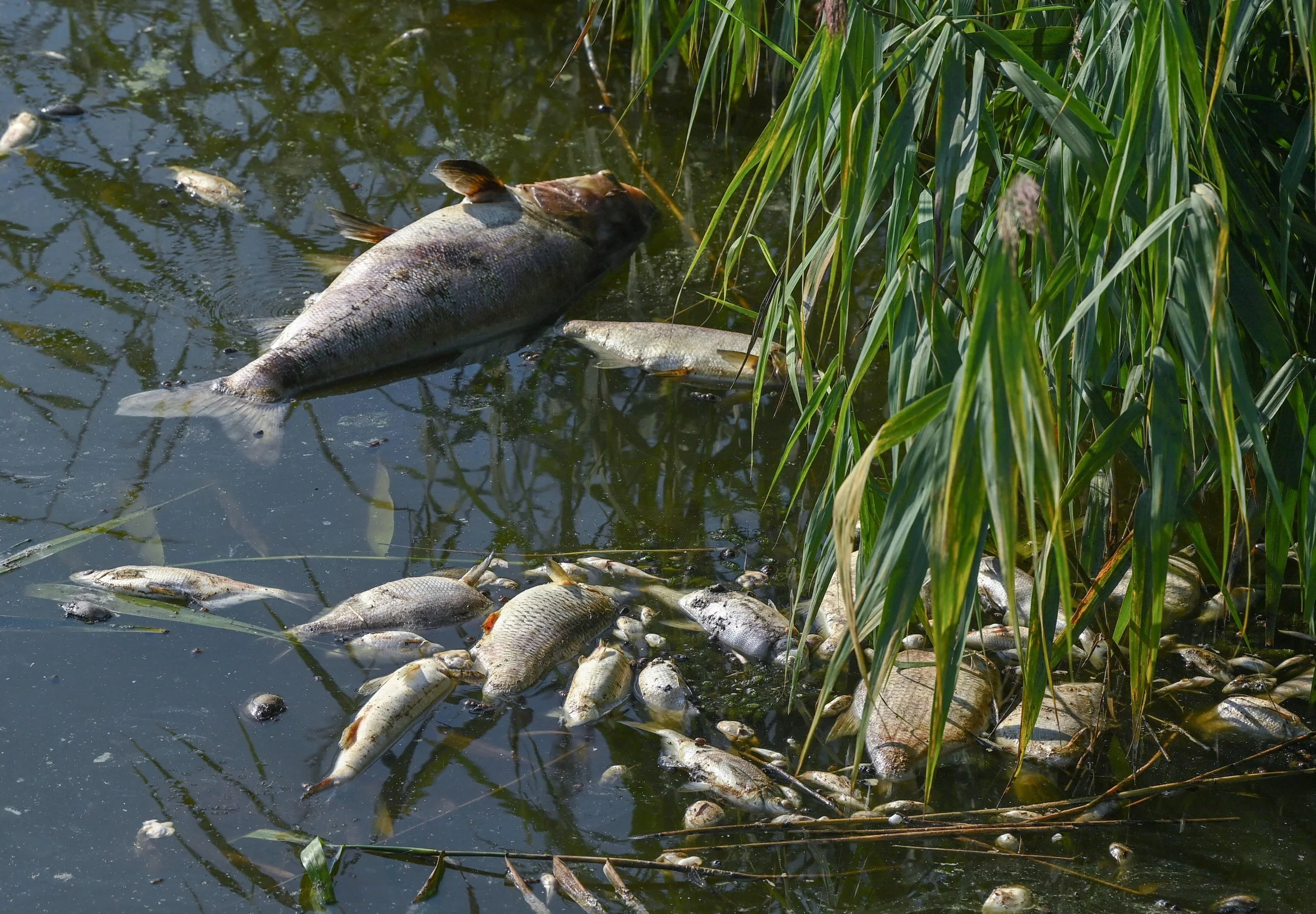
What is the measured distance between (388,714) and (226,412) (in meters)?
1.47

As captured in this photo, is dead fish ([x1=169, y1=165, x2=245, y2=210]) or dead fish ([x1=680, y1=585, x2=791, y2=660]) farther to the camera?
dead fish ([x1=169, y1=165, x2=245, y2=210])

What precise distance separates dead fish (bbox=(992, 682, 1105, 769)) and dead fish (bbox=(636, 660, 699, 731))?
28.8 inches

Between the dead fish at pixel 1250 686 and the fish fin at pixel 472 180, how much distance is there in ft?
10.1

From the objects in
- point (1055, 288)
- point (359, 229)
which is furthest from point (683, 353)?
point (1055, 288)

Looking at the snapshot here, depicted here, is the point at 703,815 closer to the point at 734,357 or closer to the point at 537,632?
the point at 537,632

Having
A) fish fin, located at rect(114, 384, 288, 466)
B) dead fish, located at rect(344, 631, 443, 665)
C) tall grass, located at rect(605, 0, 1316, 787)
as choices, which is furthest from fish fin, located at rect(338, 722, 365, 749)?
fish fin, located at rect(114, 384, 288, 466)

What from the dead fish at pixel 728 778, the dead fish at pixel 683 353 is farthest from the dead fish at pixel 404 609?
the dead fish at pixel 683 353

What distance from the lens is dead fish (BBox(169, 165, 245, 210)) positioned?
4785mm

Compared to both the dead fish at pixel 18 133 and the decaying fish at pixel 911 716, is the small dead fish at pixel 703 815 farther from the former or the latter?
the dead fish at pixel 18 133

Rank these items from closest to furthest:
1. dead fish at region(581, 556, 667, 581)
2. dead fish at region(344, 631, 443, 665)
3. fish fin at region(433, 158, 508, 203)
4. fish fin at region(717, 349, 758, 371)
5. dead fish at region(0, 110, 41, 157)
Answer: dead fish at region(344, 631, 443, 665)
dead fish at region(581, 556, 667, 581)
fish fin at region(717, 349, 758, 371)
fish fin at region(433, 158, 508, 203)
dead fish at region(0, 110, 41, 157)

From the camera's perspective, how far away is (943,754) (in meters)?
2.81

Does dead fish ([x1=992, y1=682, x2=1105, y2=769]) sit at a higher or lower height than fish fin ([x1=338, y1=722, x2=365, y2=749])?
lower

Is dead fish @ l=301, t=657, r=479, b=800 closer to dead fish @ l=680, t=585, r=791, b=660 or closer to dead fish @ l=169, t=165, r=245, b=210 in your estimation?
dead fish @ l=680, t=585, r=791, b=660

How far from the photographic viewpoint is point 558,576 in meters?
3.13
